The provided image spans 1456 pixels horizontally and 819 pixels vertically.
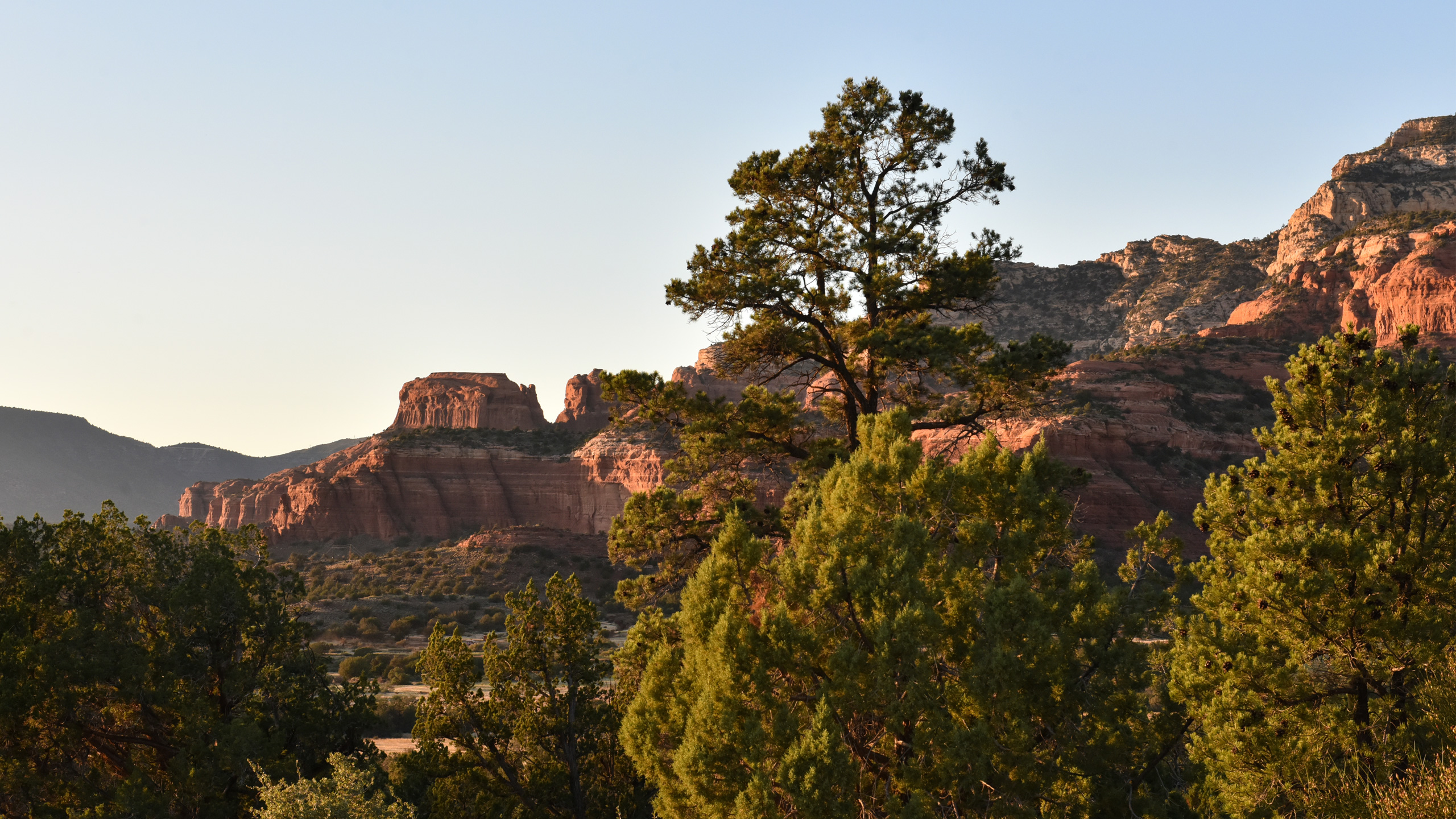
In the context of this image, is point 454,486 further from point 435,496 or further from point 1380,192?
point 1380,192

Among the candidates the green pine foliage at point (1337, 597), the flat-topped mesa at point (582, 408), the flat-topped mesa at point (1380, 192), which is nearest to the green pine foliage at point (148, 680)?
the green pine foliage at point (1337, 597)

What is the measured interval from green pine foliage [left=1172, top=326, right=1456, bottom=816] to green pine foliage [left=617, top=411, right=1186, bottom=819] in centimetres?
202

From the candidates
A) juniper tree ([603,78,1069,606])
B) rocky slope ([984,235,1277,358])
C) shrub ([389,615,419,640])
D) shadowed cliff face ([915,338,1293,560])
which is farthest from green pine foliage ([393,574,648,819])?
rocky slope ([984,235,1277,358])

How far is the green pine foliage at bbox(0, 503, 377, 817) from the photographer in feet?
53.6

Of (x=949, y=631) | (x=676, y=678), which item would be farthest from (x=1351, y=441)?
(x=676, y=678)

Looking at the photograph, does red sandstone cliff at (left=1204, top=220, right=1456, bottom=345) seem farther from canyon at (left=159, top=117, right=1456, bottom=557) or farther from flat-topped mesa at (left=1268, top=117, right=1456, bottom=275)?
flat-topped mesa at (left=1268, top=117, right=1456, bottom=275)

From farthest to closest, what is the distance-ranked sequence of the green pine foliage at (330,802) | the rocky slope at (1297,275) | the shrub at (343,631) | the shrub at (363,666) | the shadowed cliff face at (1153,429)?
the rocky slope at (1297,275) → the shadowed cliff face at (1153,429) → the shrub at (343,631) → the shrub at (363,666) → the green pine foliage at (330,802)

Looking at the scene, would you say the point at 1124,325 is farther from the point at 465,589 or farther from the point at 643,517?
the point at 643,517

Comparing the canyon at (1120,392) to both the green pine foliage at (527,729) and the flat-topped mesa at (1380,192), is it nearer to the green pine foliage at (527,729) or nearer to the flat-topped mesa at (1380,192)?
the flat-topped mesa at (1380,192)

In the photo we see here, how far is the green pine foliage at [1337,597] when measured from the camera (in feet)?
42.6

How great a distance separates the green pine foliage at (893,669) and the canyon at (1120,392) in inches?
2068

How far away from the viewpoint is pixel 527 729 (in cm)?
1848

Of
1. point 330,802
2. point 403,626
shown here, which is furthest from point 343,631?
point 330,802

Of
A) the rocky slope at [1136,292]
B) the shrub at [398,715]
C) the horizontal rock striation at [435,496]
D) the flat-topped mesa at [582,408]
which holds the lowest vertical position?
the shrub at [398,715]
